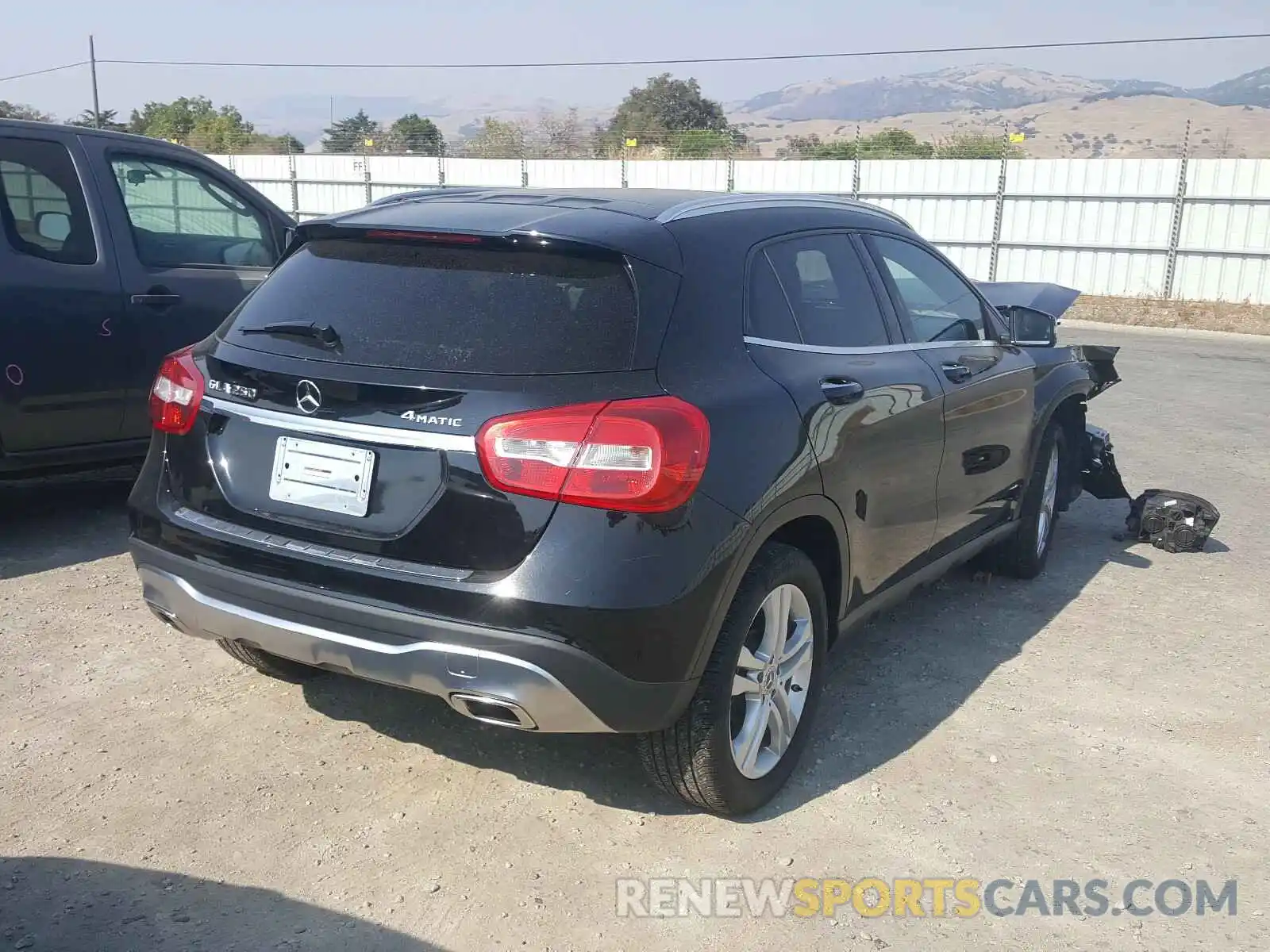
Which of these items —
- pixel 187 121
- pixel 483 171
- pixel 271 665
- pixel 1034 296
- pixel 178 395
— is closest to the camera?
pixel 178 395

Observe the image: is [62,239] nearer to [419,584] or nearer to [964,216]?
[419,584]

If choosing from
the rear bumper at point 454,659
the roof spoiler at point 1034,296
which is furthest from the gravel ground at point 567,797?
the roof spoiler at point 1034,296

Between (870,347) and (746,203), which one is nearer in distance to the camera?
(746,203)

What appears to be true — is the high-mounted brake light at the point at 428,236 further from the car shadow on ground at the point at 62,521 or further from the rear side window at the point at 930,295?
the car shadow on ground at the point at 62,521

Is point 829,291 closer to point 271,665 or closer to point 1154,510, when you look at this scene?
point 271,665

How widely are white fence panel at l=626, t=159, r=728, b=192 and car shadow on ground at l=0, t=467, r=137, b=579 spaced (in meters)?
19.1

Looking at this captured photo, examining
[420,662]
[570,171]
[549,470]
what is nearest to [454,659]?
[420,662]

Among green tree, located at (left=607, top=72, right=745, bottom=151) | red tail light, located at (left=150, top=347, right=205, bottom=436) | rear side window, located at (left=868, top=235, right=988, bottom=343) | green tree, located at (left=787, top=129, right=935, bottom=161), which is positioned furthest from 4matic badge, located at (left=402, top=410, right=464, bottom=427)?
green tree, located at (left=607, top=72, right=745, bottom=151)

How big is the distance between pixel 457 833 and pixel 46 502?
13.7 ft

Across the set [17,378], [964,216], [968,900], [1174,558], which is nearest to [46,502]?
[17,378]

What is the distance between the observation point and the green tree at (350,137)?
3460 centimetres

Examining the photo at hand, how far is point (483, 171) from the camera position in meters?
27.8

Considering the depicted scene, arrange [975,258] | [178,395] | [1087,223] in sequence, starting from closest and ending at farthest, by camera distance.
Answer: [178,395] < [1087,223] < [975,258]

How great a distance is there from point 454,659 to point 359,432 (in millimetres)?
614
